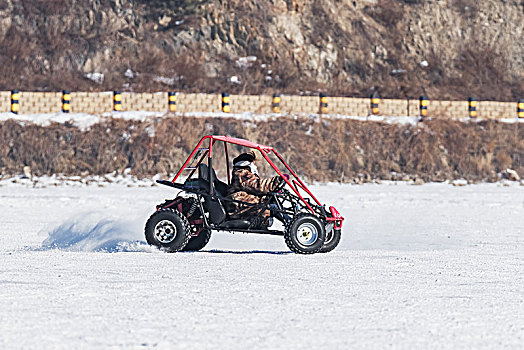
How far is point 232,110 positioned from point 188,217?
2061 centimetres

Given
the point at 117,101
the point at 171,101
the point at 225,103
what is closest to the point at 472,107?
the point at 225,103

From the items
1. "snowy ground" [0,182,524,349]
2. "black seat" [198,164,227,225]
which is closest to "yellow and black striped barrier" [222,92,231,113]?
"snowy ground" [0,182,524,349]

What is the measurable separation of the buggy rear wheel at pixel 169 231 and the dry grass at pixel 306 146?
17.0 meters

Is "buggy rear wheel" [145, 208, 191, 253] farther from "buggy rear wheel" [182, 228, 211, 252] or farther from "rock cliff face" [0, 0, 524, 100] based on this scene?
"rock cliff face" [0, 0, 524, 100]

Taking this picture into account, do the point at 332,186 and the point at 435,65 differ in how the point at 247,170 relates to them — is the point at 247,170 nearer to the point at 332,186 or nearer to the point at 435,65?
the point at 332,186

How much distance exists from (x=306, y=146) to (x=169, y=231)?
809 inches

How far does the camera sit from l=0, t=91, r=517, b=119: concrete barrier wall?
29109 millimetres

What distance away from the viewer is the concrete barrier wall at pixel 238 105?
95.5 ft

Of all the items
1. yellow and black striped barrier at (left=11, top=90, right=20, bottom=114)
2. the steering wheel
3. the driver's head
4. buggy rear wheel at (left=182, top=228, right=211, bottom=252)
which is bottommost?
buggy rear wheel at (left=182, top=228, right=211, bottom=252)

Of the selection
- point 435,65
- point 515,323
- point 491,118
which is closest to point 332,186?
point 491,118

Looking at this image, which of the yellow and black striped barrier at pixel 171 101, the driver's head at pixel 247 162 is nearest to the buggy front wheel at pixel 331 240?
the driver's head at pixel 247 162

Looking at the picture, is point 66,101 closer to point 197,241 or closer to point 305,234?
point 197,241

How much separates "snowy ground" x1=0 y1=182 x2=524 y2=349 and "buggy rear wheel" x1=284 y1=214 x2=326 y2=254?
0.22m

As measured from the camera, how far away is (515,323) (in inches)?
227
